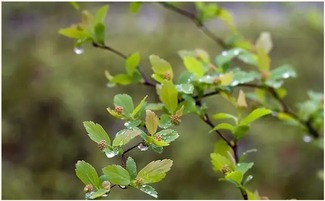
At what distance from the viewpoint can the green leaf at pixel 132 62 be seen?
56 centimetres

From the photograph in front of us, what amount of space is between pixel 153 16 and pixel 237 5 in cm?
31

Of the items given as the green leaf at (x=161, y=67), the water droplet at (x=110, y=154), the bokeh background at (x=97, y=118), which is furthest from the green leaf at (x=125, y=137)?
the bokeh background at (x=97, y=118)

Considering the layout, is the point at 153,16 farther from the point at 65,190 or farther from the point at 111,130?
the point at 65,190

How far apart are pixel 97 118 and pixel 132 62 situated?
79 cm

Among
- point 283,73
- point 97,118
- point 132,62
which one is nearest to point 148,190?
point 132,62

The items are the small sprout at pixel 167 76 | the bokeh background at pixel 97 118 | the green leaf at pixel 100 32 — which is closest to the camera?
the small sprout at pixel 167 76

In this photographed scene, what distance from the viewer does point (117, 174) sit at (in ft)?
1.19

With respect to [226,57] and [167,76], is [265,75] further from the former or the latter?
[167,76]

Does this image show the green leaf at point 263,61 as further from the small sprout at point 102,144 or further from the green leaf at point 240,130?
the small sprout at point 102,144

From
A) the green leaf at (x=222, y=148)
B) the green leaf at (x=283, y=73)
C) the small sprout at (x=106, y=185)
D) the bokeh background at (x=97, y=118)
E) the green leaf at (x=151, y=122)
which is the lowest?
the bokeh background at (x=97, y=118)

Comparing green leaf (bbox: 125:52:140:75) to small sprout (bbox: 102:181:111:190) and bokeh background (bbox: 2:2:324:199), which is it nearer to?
small sprout (bbox: 102:181:111:190)

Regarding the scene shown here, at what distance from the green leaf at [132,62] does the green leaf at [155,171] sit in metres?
0.21

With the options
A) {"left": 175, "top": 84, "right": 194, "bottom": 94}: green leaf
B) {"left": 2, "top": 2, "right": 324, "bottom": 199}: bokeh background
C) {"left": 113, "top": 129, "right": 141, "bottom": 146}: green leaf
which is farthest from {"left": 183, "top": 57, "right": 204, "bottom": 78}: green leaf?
{"left": 2, "top": 2, "right": 324, "bottom": 199}: bokeh background

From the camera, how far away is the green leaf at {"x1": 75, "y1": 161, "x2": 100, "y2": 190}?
37cm
